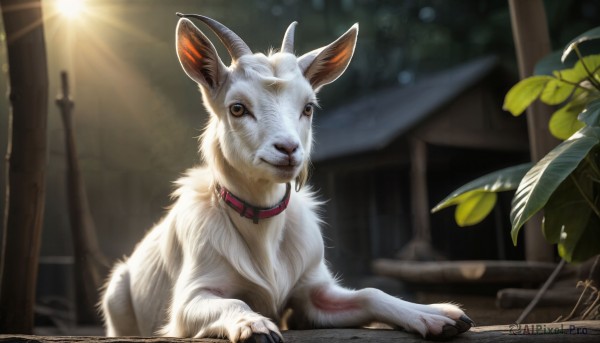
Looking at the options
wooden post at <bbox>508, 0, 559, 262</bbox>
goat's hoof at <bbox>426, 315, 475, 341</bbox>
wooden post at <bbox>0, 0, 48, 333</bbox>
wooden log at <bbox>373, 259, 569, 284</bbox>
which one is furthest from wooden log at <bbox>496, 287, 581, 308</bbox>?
wooden post at <bbox>0, 0, 48, 333</bbox>

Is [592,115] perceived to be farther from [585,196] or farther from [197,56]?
[197,56]

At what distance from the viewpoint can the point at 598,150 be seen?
407cm

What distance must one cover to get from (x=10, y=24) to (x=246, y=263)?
2616 mm

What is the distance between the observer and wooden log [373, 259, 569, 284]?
622cm

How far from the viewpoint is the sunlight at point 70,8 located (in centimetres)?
1022

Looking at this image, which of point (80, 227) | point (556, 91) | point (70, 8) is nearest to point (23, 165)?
point (80, 227)

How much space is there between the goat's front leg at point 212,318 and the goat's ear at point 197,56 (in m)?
0.99

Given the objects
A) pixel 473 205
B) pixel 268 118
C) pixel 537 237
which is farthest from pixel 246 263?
pixel 537 237

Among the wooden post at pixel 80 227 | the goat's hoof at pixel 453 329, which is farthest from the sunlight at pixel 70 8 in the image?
the goat's hoof at pixel 453 329

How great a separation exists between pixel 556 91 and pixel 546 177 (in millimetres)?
1641

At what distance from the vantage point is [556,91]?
484 centimetres

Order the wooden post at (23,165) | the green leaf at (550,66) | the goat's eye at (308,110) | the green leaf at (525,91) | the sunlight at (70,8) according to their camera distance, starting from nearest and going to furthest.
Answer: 1. the goat's eye at (308,110)
2. the green leaf at (525,91)
3. the wooden post at (23,165)
4. the green leaf at (550,66)
5. the sunlight at (70,8)

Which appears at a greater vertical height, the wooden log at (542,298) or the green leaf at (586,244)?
the green leaf at (586,244)

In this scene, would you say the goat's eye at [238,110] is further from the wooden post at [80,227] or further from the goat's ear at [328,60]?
the wooden post at [80,227]
